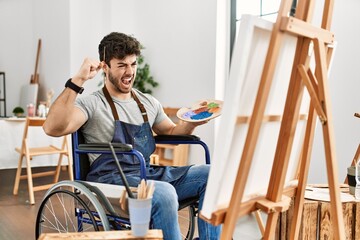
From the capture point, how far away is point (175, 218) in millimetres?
1581

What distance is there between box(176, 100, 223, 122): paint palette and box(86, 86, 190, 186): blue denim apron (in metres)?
0.20

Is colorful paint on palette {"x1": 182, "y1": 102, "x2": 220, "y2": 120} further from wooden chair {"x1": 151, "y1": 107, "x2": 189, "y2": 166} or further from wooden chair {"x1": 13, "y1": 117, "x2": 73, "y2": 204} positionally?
wooden chair {"x1": 151, "y1": 107, "x2": 189, "y2": 166}

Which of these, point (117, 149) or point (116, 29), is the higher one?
point (116, 29)

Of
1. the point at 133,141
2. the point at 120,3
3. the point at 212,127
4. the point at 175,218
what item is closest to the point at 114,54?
the point at 133,141

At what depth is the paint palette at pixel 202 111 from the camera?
77.3 inches

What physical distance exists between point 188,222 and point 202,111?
1.22m

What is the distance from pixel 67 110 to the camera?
1724 millimetres

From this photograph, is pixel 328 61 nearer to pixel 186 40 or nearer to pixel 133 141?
pixel 133 141

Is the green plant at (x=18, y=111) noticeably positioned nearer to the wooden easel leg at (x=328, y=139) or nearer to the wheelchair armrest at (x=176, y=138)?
the wheelchair armrest at (x=176, y=138)

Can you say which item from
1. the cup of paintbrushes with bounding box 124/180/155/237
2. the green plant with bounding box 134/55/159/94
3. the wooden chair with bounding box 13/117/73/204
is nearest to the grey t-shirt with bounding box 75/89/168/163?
the cup of paintbrushes with bounding box 124/180/155/237

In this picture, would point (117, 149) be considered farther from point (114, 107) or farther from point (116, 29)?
point (116, 29)

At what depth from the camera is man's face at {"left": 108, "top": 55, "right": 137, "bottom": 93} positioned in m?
1.95

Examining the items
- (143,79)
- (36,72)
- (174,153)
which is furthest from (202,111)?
(36,72)

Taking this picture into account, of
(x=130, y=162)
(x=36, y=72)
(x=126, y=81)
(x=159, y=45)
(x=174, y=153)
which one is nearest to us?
(x=130, y=162)
